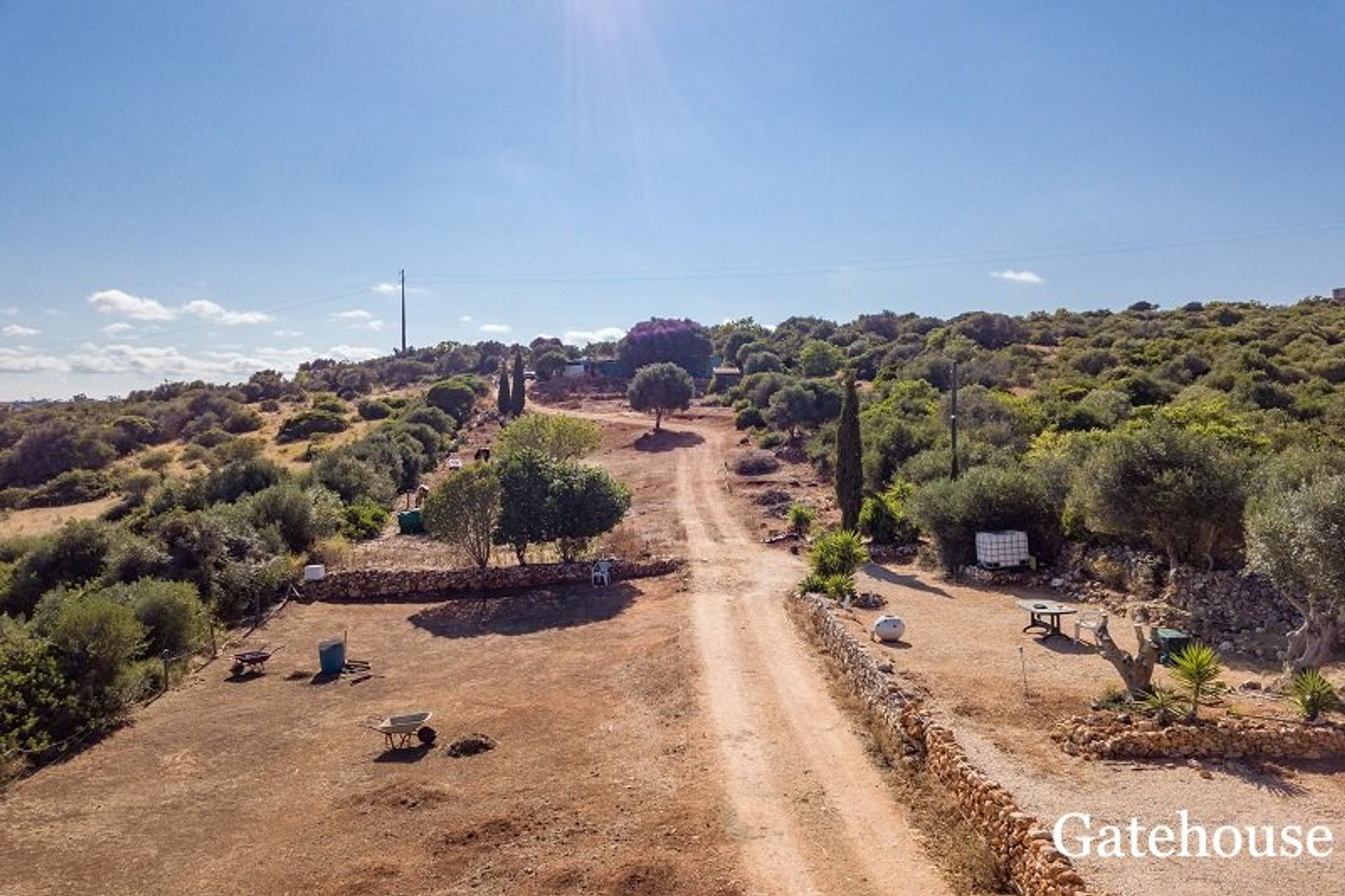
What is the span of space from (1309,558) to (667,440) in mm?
43855

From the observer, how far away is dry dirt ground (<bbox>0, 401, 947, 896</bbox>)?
974cm

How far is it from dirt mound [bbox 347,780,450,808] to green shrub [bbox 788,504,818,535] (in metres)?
19.3

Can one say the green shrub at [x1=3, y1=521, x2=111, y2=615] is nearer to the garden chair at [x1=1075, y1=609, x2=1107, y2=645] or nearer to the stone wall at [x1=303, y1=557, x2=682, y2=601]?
the stone wall at [x1=303, y1=557, x2=682, y2=601]

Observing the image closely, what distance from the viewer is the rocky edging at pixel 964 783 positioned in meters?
8.14

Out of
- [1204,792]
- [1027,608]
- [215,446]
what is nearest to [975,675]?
[1027,608]

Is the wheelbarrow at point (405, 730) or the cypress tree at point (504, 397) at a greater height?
the cypress tree at point (504, 397)

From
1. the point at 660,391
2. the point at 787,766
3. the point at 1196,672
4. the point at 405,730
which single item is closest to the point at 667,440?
the point at 660,391

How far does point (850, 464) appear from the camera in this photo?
1041 inches

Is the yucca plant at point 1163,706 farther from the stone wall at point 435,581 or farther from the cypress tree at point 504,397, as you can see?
the cypress tree at point 504,397

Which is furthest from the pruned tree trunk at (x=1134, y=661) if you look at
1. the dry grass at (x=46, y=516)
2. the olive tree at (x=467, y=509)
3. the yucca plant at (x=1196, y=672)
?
the dry grass at (x=46, y=516)

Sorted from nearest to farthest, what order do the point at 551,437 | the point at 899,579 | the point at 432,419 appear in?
1. the point at 899,579
2. the point at 551,437
3. the point at 432,419

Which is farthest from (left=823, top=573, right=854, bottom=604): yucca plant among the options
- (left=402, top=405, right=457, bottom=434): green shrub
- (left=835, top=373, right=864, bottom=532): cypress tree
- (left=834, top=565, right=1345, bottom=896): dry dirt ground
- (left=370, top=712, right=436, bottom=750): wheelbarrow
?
(left=402, top=405, right=457, bottom=434): green shrub

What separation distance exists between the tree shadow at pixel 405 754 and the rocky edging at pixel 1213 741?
34.1ft

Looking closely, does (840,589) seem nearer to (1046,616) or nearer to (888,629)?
(888,629)
